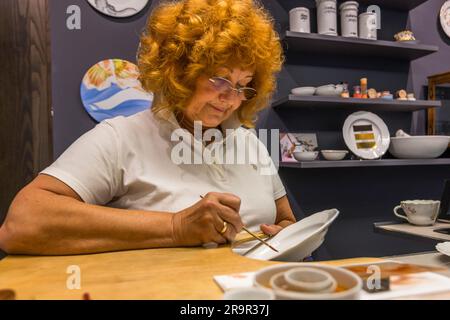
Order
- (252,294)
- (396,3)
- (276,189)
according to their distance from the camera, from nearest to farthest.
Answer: (252,294), (276,189), (396,3)

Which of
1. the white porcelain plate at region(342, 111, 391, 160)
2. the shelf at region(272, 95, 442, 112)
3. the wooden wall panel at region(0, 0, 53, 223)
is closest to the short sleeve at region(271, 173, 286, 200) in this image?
the shelf at region(272, 95, 442, 112)

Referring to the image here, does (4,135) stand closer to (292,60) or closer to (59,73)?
(59,73)

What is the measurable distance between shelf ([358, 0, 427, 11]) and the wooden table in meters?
2.43

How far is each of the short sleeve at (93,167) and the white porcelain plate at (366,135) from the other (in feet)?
6.06

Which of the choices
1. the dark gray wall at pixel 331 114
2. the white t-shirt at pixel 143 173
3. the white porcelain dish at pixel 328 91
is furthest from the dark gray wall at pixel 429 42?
the white t-shirt at pixel 143 173

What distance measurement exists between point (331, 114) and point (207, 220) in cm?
197

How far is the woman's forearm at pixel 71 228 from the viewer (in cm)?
79

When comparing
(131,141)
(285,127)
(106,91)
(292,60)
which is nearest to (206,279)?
(131,141)

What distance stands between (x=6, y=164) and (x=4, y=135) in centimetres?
16

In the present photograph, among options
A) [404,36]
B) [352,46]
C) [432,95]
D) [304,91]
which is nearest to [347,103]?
[304,91]

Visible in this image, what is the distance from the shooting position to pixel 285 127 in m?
2.45

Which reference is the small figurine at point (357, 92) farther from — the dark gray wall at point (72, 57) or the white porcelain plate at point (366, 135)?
the dark gray wall at point (72, 57)

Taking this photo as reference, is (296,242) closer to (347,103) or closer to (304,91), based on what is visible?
(304,91)

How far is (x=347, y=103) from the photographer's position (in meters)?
2.29
